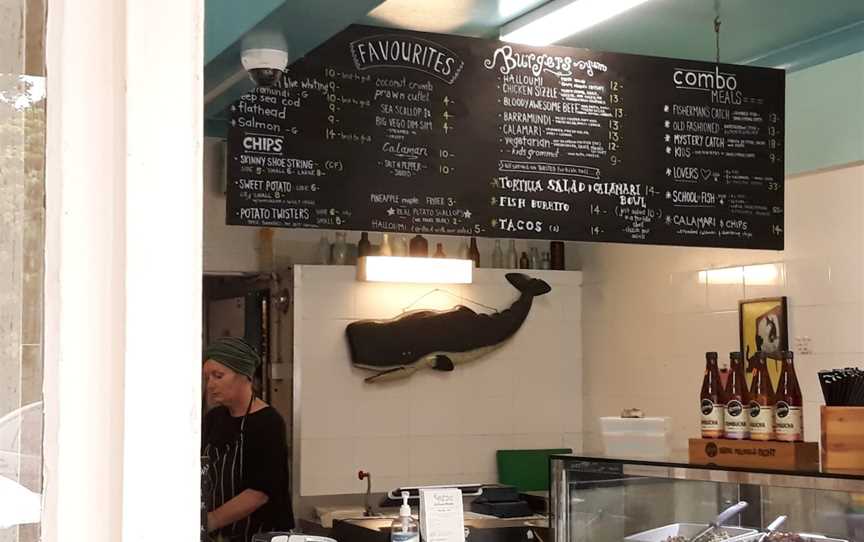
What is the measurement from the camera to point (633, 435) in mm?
3992

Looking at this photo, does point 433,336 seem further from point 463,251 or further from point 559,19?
point 559,19

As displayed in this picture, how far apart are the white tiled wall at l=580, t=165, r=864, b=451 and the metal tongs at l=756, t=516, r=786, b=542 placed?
2145 mm

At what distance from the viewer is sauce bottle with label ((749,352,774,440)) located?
319 cm

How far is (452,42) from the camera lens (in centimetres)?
419

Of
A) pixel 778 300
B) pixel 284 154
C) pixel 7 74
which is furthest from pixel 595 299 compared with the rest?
pixel 7 74

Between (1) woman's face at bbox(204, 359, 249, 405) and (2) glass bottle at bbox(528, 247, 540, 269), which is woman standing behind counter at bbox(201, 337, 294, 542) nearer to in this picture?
(1) woman's face at bbox(204, 359, 249, 405)

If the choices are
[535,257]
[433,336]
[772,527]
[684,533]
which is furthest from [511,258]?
[772,527]

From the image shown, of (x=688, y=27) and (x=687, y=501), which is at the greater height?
(x=688, y=27)

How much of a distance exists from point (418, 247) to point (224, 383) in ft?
6.82

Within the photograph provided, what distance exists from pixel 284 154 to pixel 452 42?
0.79 m

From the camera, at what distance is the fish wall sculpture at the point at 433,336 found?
6.35 meters

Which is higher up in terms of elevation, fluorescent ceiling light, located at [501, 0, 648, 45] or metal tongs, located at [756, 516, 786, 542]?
fluorescent ceiling light, located at [501, 0, 648, 45]

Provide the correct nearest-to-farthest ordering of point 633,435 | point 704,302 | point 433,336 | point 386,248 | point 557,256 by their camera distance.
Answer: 1. point 633,435
2. point 704,302
3. point 386,248
4. point 433,336
5. point 557,256

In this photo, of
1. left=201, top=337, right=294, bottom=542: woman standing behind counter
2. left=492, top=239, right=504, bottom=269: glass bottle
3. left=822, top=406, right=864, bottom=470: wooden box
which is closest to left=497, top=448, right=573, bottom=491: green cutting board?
left=492, top=239, right=504, bottom=269: glass bottle
